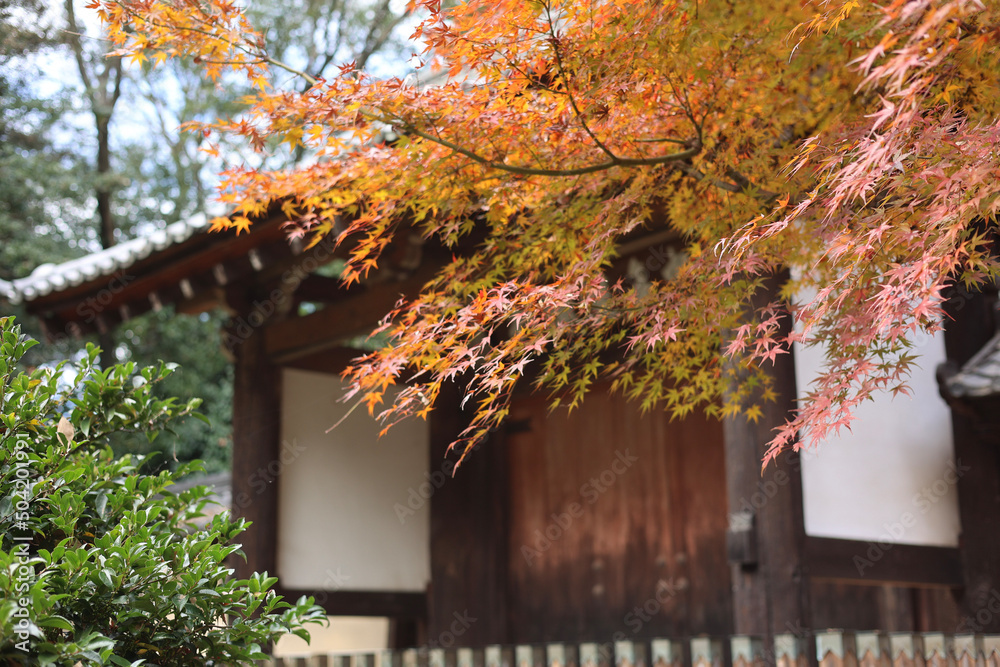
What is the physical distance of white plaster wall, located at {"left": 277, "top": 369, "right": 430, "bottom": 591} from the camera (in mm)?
6004

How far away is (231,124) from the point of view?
3104 millimetres

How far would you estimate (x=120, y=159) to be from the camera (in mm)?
11641

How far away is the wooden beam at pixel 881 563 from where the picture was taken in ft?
13.5

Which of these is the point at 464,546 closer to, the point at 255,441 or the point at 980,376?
the point at 255,441

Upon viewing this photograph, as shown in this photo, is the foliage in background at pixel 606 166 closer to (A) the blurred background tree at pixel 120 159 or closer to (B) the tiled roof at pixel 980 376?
(B) the tiled roof at pixel 980 376

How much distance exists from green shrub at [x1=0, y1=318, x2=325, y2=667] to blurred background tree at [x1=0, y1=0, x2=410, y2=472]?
4.55 m

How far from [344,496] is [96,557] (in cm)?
388

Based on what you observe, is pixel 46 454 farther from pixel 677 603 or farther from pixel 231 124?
pixel 677 603

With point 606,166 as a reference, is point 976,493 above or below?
below

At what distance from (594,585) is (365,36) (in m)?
8.55

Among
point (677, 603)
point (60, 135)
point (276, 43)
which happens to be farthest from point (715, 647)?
point (276, 43)

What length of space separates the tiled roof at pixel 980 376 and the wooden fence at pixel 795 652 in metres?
1.23


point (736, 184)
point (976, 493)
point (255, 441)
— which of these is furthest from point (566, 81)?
point (255, 441)

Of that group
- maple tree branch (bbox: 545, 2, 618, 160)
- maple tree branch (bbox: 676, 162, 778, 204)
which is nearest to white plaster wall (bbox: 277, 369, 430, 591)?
maple tree branch (bbox: 676, 162, 778, 204)
